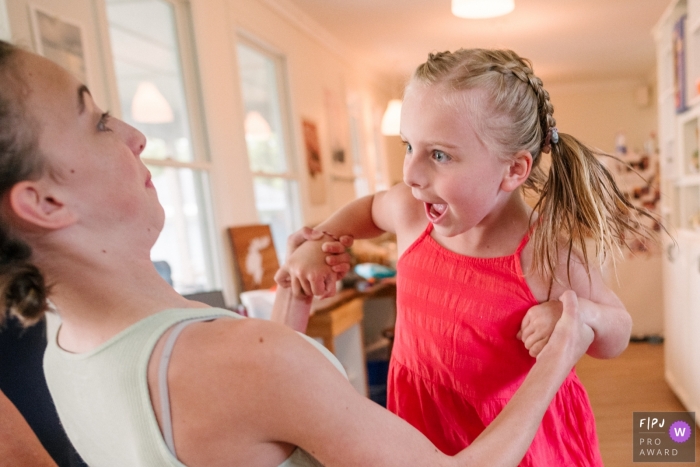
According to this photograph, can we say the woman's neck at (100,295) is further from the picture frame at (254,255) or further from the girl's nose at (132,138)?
the picture frame at (254,255)

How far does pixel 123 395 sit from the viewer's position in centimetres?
49

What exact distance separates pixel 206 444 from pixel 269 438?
2.3 inches

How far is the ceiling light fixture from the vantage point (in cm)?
290

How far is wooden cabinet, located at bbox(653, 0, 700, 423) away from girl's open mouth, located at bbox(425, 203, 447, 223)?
7.00 ft

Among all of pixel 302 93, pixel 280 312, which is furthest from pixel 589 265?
pixel 302 93

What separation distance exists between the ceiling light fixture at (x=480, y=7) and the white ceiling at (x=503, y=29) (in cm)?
81

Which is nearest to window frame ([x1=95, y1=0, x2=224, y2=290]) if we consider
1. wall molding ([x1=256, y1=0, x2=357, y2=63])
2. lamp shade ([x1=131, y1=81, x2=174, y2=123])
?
lamp shade ([x1=131, y1=81, x2=174, y2=123])

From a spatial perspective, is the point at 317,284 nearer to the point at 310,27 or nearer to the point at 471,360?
the point at 471,360

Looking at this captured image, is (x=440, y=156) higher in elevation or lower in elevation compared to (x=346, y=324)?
higher

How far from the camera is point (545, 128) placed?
0.83m

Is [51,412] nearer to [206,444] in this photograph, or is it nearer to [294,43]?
[206,444]

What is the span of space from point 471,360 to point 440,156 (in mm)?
326

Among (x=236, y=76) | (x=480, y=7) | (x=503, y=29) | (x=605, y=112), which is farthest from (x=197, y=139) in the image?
(x=605, y=112)

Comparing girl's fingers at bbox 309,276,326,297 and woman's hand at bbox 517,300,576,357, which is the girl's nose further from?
woman's hand at bbox 517,300,576,357
